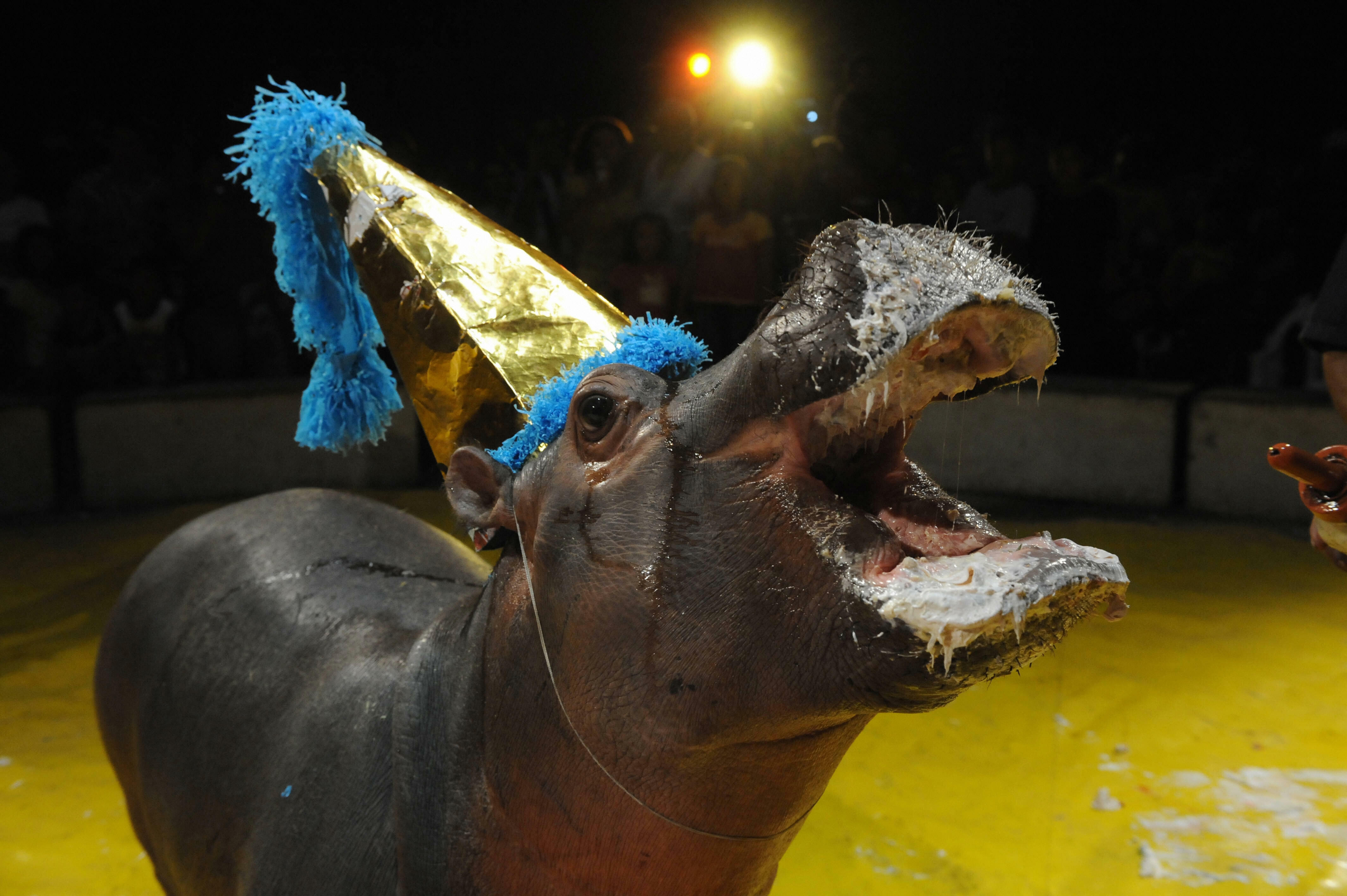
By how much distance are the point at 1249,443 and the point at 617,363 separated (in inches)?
216

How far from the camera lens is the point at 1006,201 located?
250 inches

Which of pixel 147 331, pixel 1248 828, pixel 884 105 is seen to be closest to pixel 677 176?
pixel 884 105

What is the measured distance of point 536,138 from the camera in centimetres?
822

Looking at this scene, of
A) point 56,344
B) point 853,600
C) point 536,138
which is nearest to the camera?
point 853,600

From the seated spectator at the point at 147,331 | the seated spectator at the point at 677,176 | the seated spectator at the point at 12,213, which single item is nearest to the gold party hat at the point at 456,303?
the seated spectator at the point at 677,176

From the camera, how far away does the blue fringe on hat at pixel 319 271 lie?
2.10 metres

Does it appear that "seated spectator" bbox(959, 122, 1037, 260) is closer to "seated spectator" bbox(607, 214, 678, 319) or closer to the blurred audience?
the blurred audience

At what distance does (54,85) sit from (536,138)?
458 cm

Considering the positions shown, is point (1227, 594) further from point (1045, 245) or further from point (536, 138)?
point (536, 138)

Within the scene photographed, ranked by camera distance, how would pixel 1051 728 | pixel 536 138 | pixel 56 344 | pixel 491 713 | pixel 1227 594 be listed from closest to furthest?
pixel 491 713, pixel 1051 728, pixel 1227 594, pixel 56 344, pixel 536 138

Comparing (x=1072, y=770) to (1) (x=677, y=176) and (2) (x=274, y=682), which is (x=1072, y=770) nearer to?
(2) (x=274, y=682)

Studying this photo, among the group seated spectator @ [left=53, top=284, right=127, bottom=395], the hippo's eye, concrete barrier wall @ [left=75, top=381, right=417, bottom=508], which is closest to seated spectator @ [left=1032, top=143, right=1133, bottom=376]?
concrete barrier wall @ [left=75, top=381, right=417, bottom=508]

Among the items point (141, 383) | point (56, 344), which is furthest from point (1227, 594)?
point (56, 344)

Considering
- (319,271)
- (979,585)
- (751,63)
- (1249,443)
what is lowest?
(1249,443)
